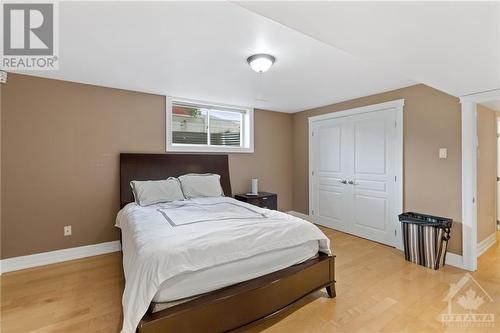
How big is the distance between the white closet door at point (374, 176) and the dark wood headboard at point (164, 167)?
7.14 ft

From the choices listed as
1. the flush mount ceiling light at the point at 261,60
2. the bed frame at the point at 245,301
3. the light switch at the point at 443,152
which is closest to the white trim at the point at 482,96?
the light switch at the point at 443,152

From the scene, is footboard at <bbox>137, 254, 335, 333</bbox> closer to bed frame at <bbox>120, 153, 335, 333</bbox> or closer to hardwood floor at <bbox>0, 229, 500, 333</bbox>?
bed frame at <bbox>120, 153, 335, 333</bbox>

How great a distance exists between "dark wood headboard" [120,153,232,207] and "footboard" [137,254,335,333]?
2326mm

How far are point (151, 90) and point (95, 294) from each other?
266 centimetres

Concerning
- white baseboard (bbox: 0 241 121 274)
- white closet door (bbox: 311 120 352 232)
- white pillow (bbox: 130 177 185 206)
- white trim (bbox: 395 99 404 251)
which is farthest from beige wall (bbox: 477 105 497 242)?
white baseboard (bbox: 0 241 121 274)

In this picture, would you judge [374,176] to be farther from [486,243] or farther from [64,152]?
[64,152]

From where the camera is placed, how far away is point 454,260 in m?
2.93

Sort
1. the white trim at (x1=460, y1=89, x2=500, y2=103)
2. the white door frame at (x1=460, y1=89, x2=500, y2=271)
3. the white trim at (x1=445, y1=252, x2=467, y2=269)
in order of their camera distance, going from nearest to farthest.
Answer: the white trim at (x1=460, y1=89, x2=500, y2=103) < the white door frame at (x1=460, y1=89, x2=500, y2=271) < the white trim at (x1=445, y1=252, x2=467, y2=269)

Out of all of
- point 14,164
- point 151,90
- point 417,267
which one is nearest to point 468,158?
point 417,267

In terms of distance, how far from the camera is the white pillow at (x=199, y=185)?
3.58m

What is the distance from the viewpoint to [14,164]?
2.88m

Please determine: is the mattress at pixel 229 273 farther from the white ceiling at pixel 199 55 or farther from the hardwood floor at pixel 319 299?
the white ceiling at pixel 199 55

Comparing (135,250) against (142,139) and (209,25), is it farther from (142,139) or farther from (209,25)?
(142,139)

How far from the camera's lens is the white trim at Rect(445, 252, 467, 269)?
2.87 metres
